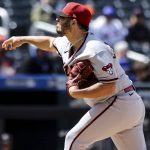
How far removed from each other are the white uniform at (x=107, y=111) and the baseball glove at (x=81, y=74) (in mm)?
43

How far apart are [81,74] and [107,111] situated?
15.8 inches

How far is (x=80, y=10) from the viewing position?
4926mm

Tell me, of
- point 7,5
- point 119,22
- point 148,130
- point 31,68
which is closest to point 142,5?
point 119,22

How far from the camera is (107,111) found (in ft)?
16.5

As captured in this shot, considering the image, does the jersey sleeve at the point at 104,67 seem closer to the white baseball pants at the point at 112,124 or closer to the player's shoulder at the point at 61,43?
the white baseball pants at the point at 112,124

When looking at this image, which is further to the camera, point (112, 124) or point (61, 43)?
point (61, 43)

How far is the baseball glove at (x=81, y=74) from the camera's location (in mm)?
4828

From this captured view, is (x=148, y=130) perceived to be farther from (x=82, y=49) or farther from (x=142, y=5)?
(x=142, y=5)

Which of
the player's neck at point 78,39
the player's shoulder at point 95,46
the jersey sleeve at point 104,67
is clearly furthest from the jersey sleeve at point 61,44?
the jersey sleeve at point 104,67

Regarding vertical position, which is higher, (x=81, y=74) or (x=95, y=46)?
(x=95, y=46)

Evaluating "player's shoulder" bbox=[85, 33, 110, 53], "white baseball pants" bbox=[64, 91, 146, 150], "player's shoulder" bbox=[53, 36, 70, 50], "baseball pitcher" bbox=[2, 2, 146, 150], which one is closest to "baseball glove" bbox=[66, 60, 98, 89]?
"baseball pitcher" bbox=[2, 2, 146, 150]

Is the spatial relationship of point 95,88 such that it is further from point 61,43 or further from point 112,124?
point 61,43

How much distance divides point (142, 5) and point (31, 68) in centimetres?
348

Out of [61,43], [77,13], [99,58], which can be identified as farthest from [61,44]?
[99,58]
